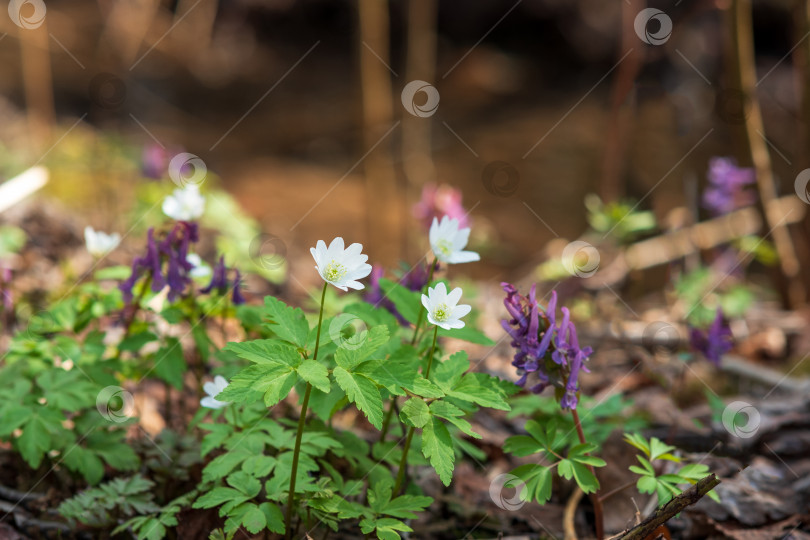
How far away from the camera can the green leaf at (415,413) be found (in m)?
1.53

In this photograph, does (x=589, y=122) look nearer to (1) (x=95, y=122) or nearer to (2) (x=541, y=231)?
(2) (x=541, y=231)

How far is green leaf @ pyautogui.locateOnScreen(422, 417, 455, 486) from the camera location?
1.51 metres

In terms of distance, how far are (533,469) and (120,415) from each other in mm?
1301

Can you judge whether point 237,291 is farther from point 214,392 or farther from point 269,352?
point 269,352

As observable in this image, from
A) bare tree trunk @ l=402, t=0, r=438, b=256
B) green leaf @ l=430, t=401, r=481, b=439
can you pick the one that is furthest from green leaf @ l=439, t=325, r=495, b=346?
bare tree trunk @ l=402, t=0, r=438, b=256

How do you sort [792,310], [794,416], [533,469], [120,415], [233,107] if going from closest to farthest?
[533,469]
[120,415]
[794,416]
[792,310]
[233,107]

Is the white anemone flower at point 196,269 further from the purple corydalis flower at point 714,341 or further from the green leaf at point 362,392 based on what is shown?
the purple corydalis flower at point 714,341

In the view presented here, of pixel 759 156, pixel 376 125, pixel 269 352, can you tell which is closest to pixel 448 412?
pixel 269 352

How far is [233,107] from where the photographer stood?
40.7 ft

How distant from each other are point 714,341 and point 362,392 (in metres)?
1.61

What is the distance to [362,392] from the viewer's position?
4.88 feet

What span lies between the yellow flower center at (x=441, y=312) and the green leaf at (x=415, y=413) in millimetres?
212

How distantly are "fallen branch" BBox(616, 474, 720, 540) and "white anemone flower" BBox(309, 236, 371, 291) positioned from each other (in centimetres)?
88

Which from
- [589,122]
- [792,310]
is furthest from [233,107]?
[792,310]
